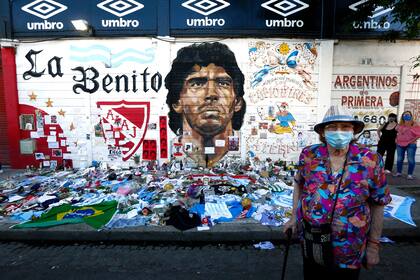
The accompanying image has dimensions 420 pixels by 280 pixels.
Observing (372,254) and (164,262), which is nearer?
(372,254)

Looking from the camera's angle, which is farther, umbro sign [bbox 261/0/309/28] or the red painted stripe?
the red painted stripe

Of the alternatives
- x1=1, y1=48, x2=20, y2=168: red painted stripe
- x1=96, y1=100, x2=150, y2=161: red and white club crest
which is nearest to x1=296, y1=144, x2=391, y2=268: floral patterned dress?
x1=96, y1=100, x2=150, y2=161: red and white club crest

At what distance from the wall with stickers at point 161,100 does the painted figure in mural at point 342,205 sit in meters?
6.06

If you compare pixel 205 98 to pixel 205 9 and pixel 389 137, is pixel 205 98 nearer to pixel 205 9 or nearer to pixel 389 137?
pixel 205 9

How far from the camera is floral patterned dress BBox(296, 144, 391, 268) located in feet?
6.70

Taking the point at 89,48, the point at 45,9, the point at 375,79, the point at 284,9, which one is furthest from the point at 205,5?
the point at 375,79

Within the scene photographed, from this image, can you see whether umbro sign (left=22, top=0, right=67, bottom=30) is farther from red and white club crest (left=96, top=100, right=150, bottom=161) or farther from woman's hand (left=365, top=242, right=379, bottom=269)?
woman's hand (left=365, top=242, right=379, bottom=269)

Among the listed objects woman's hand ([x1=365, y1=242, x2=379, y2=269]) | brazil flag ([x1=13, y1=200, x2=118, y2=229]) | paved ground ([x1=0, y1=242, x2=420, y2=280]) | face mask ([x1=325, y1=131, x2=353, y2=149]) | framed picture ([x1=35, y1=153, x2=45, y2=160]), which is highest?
face mask ([x1=325, y1=131, x2=353, y2=149])

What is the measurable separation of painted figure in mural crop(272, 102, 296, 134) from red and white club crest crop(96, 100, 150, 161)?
393 cm

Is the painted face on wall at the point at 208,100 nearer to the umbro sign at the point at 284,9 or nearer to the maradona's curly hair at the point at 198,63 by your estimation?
the maradona's curly hair at the point at 198,63

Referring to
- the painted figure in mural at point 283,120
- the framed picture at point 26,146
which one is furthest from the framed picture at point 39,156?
the painted figure in mural at point 283,120

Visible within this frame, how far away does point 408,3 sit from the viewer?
222 inches

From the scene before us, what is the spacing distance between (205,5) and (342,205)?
287 inches

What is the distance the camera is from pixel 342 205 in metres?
2.04
